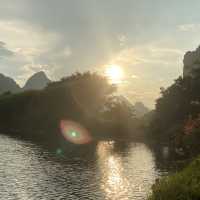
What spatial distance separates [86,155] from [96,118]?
282 ft

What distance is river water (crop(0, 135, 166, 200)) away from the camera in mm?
A: 58094

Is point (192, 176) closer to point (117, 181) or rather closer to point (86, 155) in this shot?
point (117, 181)

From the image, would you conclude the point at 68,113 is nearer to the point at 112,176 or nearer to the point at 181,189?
the point at 112,176

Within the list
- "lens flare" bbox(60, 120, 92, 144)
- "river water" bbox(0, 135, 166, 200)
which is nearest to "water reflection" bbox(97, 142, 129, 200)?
"river water" bbox(0, 135, 166, 200)

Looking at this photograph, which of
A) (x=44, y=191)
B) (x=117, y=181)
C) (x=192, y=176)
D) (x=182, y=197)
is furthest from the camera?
(x=117, y=181)

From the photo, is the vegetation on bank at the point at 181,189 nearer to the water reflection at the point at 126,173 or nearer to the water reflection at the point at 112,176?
the water reflection at the point at 126,173

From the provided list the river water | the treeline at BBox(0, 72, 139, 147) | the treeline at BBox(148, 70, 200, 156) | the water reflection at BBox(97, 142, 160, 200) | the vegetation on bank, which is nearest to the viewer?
the vegetation on bank

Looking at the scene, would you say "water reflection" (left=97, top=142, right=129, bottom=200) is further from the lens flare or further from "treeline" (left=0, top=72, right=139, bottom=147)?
"treeline" (left=0, top=72, right=139, bottom=147)

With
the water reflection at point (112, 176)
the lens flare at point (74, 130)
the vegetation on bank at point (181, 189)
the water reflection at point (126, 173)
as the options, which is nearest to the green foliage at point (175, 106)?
the lens flare at point (74, 130)

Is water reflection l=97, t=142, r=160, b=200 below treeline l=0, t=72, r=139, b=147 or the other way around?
below

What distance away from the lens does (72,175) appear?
240 ft

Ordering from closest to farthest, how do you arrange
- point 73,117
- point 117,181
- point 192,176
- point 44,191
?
point 192,176 → point 44,191 → point 117,181 → point 73,117

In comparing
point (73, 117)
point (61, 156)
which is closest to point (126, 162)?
point (61, 156)

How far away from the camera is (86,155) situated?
106500 mm
